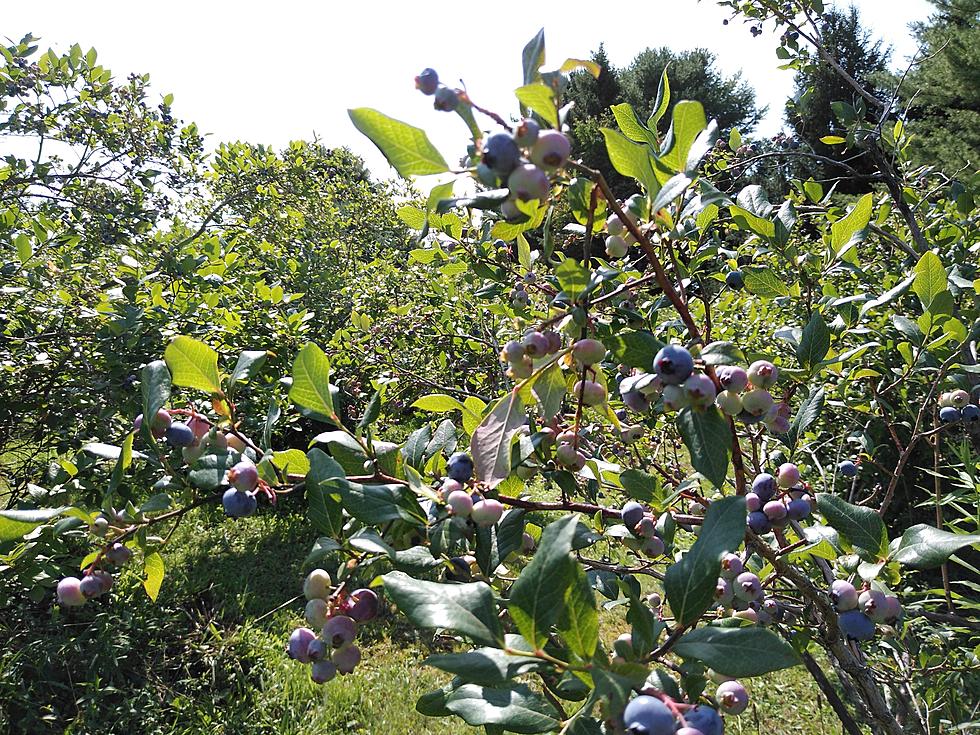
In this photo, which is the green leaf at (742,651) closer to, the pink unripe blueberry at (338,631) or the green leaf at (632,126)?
the pink unripe blueberry at (338,631)

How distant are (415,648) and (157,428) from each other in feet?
8.72

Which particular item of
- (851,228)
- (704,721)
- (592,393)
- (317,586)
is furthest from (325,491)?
(851,228)

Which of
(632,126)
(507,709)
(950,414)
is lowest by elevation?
(950,414)

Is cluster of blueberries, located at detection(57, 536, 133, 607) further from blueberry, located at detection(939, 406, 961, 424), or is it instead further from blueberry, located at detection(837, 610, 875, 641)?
blueberry, located at detection(939, 406, 961, 424)

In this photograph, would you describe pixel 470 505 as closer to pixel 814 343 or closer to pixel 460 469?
pixel 460 469

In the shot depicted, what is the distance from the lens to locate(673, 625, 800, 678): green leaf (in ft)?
1.68

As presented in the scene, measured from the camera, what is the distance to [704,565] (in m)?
0.54

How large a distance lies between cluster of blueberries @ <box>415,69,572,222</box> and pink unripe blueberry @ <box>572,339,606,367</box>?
0.60 feet

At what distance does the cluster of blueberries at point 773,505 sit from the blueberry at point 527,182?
513 mm

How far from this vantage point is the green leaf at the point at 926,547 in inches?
26.3

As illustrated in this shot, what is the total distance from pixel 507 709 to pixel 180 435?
52cm

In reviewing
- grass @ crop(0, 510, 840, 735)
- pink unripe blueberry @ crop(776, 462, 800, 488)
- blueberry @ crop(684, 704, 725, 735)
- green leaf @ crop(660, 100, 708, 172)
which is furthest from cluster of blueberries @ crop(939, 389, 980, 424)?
grass @ crop(0, 510, 840, 735)

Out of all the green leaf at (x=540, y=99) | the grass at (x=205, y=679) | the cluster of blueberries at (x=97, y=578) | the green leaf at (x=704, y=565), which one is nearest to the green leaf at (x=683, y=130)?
the green leaf at (x=540, y=99)

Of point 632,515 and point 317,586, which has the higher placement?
point 317,586
